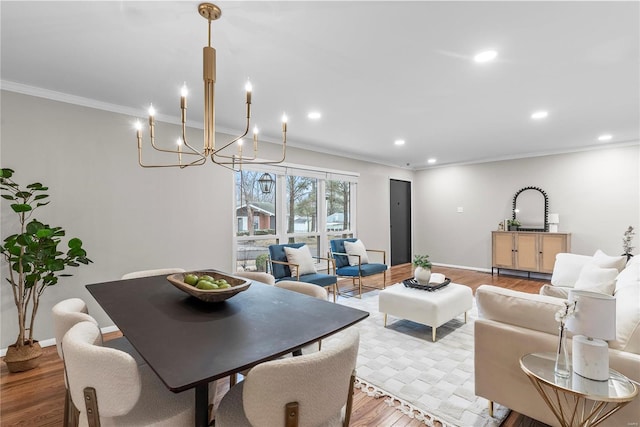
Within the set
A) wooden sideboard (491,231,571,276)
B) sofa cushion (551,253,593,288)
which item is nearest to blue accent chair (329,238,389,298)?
sofa cushion (551,253,593,288)

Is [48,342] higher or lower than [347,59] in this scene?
lower

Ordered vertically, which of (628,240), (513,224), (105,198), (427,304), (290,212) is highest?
(105,198)

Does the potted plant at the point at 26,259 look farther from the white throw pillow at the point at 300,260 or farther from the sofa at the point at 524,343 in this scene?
the sofa at the point at 524,343

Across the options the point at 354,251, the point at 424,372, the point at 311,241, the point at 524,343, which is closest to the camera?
the point at 524,343

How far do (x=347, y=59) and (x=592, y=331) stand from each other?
221cm

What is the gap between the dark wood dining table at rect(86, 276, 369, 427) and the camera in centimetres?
105

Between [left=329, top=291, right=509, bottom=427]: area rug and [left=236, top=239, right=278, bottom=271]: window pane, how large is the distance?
6.08 ft

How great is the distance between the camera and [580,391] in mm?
1271

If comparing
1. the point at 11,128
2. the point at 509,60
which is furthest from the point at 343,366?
the point at 11,128

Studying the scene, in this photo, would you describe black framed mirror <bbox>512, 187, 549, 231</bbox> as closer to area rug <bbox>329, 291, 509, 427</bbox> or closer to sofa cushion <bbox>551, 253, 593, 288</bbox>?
sofa cushion <bbox>551, 253, 593, 288</bbox>

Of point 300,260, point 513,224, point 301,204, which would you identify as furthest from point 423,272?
point 513,224

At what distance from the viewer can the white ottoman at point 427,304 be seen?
306cm

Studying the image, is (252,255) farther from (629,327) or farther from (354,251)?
(629,327)

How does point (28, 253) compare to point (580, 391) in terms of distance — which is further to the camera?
point (28, 253)
